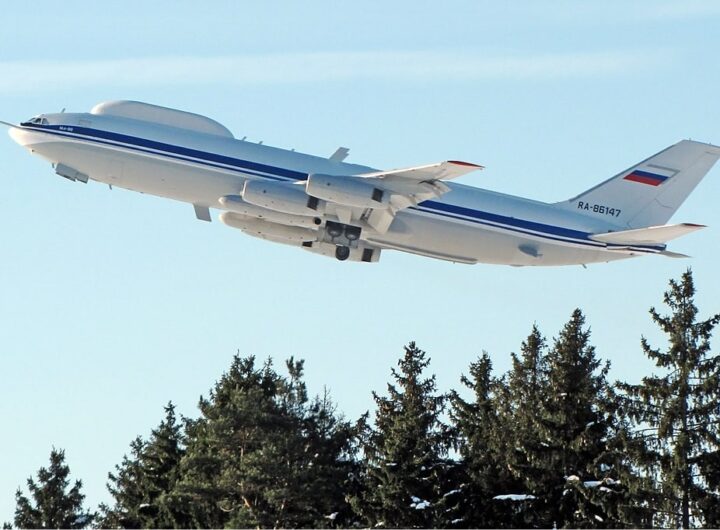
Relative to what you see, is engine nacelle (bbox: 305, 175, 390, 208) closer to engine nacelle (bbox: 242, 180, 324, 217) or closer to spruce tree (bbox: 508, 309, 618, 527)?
engine nacelle (bbox: 242, 180, 324, 217)

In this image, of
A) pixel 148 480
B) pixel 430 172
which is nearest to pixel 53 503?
pixel 148 480

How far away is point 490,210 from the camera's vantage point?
75562mm

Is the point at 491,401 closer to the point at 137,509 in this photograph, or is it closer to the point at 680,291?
the point at 680,291

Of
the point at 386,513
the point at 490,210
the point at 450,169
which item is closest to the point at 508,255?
the point at 490,210

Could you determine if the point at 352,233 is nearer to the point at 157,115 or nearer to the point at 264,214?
the point at 264,214

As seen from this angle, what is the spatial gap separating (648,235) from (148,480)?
1180 inches

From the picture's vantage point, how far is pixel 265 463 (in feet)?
257

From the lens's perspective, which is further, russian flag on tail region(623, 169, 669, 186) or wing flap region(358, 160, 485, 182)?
russian flag on tail region(623, 169, 669, 186)

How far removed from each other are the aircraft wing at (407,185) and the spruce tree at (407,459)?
11421mm

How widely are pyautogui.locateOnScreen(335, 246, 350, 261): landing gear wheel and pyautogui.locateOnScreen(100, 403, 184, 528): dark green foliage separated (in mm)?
19477

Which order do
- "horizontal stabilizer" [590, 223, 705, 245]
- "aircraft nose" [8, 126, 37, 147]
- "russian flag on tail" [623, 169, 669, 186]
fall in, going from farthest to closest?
"russian flag on tail" [623, 169, 669, 186], "aircraft nose" [8, 126, 37, 147], "horizontal stabilizer" [590, 223, 705, 245]

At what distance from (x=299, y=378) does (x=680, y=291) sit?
18.5m

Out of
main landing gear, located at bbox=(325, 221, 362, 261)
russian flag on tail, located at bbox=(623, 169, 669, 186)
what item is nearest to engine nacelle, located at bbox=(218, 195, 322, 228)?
main landing gear, located at bbox=(325, 221, 362, 261)

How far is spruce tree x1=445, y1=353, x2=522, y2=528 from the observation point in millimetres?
80438
